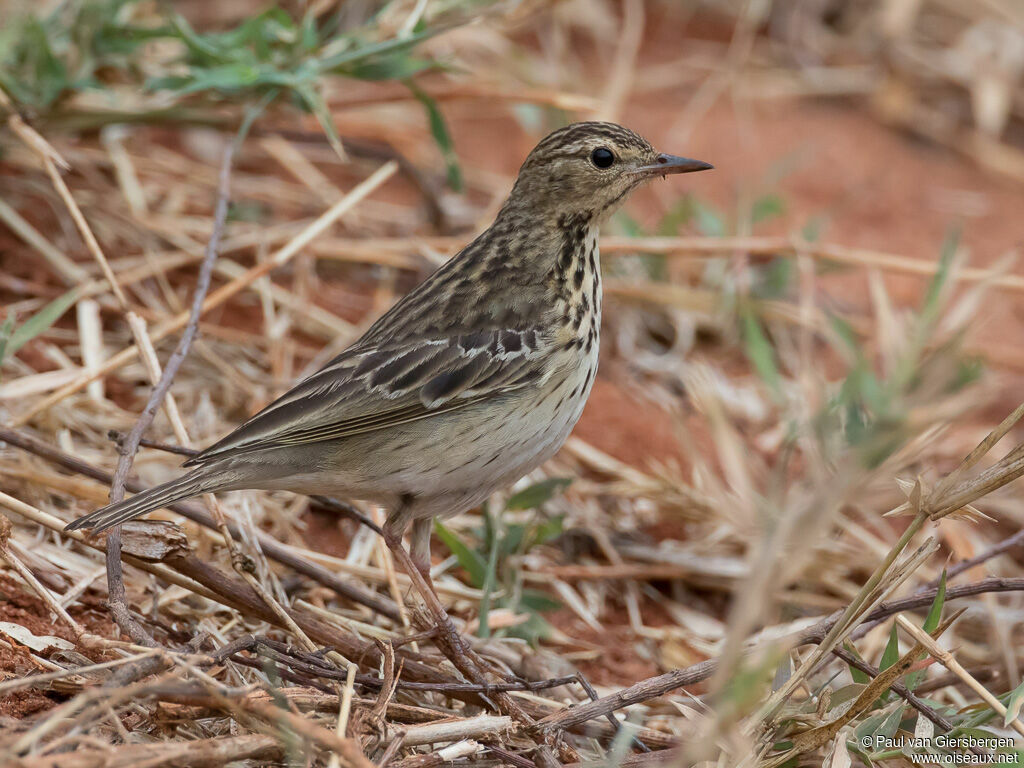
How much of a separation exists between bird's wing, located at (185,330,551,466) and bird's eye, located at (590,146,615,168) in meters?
0.80

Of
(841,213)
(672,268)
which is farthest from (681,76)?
(672,268)

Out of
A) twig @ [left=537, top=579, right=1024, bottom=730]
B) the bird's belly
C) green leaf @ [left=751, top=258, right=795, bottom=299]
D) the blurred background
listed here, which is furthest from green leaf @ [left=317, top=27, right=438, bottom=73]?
twig @ [left=537, top=579, right=1024, bottom=730]

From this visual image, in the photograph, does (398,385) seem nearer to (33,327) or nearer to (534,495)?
(534,495)

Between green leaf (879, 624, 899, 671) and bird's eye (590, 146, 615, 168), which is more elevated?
bird's eye (590, 146, 615, 168)

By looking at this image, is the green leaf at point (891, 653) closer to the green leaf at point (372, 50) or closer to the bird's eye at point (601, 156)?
the bird's eye at point (601, 156)

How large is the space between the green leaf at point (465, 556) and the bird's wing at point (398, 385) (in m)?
0.65

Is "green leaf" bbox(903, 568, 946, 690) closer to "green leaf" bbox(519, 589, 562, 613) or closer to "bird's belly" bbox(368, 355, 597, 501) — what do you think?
"bird's belly" bbox(368, 355, 597, 501)

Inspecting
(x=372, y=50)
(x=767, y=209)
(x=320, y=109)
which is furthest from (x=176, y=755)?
(x=767, y=209)

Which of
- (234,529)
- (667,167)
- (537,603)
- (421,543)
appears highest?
(667,167)

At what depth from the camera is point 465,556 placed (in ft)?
Result: 15.6

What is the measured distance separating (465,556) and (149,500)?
1422mm

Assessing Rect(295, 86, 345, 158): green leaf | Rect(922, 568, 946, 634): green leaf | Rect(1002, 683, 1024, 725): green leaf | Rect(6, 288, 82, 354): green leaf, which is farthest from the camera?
Rect(295, 86, 345, 158): green leaf

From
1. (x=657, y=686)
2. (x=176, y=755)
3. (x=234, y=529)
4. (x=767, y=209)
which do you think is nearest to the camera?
(x=176, y=755)

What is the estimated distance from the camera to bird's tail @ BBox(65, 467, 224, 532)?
3660 millimetres
